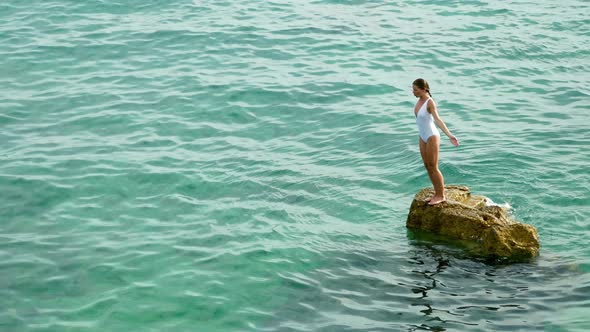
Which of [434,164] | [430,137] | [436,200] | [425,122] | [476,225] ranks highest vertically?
[425,122]

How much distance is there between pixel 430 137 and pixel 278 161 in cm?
461

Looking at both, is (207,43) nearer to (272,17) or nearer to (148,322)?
(272,17)

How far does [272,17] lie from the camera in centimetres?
2712

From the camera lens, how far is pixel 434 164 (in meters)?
14.0

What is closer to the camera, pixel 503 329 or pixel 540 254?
pixel 503 329

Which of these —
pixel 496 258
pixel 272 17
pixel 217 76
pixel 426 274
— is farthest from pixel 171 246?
pixel 272 17

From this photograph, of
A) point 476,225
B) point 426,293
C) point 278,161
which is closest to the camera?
point 426,293

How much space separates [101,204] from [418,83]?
21.8 feet

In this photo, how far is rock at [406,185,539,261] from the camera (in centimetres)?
1338

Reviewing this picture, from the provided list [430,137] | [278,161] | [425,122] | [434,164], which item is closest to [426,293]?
[434,164]

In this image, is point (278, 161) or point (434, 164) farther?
point (278, 161)

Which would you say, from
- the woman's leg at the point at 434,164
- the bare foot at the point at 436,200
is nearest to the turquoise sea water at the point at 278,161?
the bare foot at the point at 436,200

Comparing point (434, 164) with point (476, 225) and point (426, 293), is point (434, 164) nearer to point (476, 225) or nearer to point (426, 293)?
point (476, 225)

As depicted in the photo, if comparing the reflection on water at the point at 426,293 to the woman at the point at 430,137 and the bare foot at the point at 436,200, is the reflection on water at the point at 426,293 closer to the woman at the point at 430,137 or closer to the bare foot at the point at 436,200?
the bare foot at the point at 436,200
